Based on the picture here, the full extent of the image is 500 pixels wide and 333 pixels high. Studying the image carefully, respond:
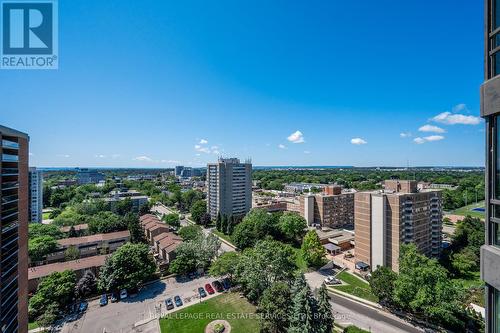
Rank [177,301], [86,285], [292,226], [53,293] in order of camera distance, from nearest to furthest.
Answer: [53,293] < [177,301] < [86,285] < [292,226]

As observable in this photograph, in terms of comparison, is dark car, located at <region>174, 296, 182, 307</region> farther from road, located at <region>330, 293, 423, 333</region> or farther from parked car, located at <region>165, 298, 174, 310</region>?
road, located at <region>330, 293, 423, 333</region>

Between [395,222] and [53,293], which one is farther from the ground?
[395,222]

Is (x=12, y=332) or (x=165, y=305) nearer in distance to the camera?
(x=12, y=332)

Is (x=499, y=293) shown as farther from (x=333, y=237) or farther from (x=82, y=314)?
(x=333, y=237)

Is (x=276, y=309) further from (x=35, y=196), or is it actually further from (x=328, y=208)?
(x=35, y=196)

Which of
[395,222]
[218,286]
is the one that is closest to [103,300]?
[218,286]

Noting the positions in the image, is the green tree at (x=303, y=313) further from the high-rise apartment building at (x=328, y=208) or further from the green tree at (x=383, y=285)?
the high-rise apartment building at (x=328, y=208)

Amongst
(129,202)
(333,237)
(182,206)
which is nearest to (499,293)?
(333,237)
